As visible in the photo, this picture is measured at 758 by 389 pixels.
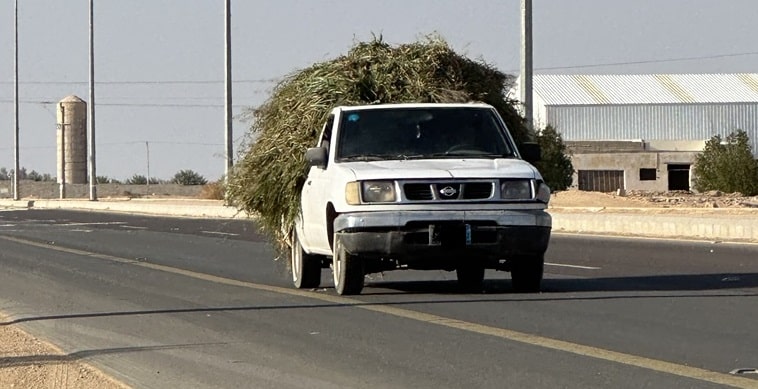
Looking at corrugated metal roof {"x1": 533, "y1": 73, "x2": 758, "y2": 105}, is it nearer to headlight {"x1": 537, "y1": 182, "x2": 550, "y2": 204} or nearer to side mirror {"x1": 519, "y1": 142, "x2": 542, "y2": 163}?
side mirror {"x1": 519, "y1": 142, "x2": 542, "y2": 163}

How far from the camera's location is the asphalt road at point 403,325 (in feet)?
29.1

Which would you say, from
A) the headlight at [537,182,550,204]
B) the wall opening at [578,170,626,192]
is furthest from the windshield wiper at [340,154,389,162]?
the wall opening at [578,170,626,192]

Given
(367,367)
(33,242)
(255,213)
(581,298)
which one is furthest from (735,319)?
(33,242)

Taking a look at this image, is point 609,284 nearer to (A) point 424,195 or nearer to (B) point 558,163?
(A) point 424,195

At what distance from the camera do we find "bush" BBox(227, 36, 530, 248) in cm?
1587

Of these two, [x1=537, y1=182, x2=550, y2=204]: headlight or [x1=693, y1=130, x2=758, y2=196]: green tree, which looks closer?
[x1=537, y1=182, x2=550, y2=204]: headlight

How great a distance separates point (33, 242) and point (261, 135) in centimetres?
1509

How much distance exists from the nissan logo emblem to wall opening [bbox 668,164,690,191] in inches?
3037

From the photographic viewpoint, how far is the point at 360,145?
14.6 metres

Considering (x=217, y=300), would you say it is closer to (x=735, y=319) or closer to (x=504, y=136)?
(x=504, y=136)

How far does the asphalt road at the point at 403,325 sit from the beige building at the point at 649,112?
72.5 meters

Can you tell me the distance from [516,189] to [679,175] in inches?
3049

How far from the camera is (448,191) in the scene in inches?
535

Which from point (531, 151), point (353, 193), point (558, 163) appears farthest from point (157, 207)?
point (353, 193)
